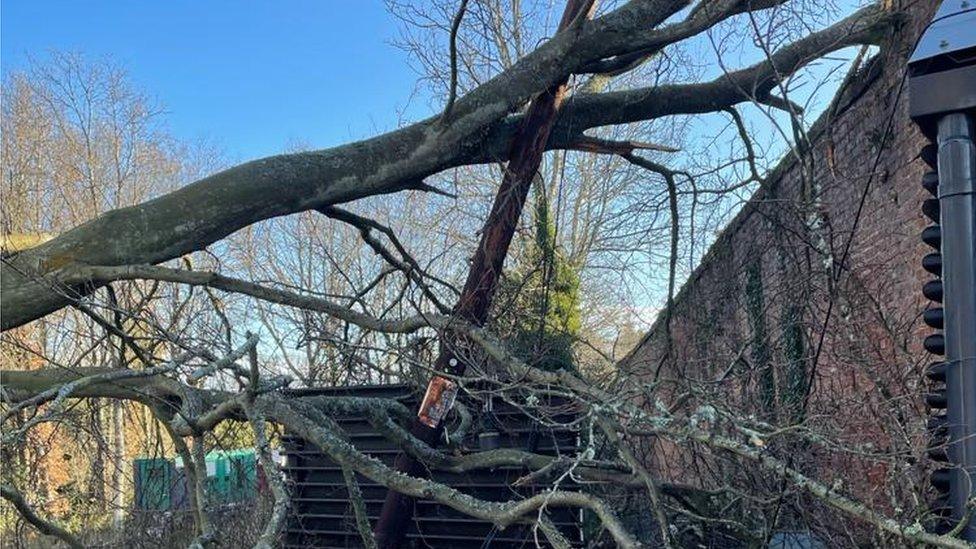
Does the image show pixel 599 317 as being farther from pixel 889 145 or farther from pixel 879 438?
pixel 879 438

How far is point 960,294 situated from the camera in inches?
129

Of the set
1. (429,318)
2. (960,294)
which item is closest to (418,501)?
(429,318)

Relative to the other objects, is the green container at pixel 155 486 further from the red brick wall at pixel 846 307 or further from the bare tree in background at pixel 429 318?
the red brick wall at pixel 846 307

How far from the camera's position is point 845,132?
6.28 m

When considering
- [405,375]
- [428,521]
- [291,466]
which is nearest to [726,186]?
[405,375]

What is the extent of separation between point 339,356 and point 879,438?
4542 mm

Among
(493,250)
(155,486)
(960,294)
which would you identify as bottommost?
(155,486)

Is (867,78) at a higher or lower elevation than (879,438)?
higher

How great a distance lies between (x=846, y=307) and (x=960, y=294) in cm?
103

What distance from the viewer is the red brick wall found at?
3.86 meters

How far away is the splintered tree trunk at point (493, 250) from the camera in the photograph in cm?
566

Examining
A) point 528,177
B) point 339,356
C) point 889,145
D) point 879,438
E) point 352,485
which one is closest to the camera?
point 879,438

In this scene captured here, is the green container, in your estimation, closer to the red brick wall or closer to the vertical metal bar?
the red brick wall

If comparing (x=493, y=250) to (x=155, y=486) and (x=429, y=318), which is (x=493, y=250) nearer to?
(x=429, y=318)
